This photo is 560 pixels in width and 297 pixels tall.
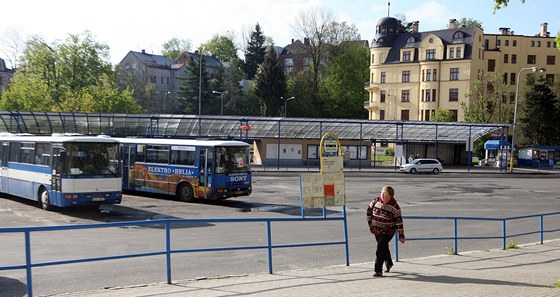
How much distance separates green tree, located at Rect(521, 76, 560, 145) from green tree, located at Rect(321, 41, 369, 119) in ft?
105

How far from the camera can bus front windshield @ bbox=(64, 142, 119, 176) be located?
1983cm

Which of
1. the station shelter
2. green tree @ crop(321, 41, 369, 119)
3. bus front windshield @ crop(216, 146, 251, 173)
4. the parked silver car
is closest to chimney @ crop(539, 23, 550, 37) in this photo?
green tree @ crop(321, 41, 369, 119)

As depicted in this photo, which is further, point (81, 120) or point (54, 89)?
point (54, 89)

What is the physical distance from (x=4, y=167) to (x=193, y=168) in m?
7.84

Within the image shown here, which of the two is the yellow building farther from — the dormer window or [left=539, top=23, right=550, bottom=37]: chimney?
[left=539, top=23, right=550, bottom=37]: chimney

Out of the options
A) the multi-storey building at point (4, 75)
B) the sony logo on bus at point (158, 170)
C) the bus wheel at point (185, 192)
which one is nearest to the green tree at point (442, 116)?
the sony logo on bus at point (158, 170)

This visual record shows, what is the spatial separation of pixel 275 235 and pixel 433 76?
72065 millimetres

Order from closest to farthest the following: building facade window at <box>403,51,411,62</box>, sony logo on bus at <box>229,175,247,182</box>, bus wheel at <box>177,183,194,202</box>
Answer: sony logo on bus at <box>229,175,247,182</box> < bus wheel at <box>177,183,194,202</box> < building facade window at <box>403,51,411,62</box>

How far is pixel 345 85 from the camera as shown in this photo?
9756cm

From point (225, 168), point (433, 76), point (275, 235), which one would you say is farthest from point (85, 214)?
point (433, 76)

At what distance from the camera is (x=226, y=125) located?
178 feet

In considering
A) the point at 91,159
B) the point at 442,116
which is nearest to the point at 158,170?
the point at 91,159

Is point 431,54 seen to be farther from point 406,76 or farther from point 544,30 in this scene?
point 544,30

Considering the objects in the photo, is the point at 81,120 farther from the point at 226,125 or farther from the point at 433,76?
the point at 433,76
